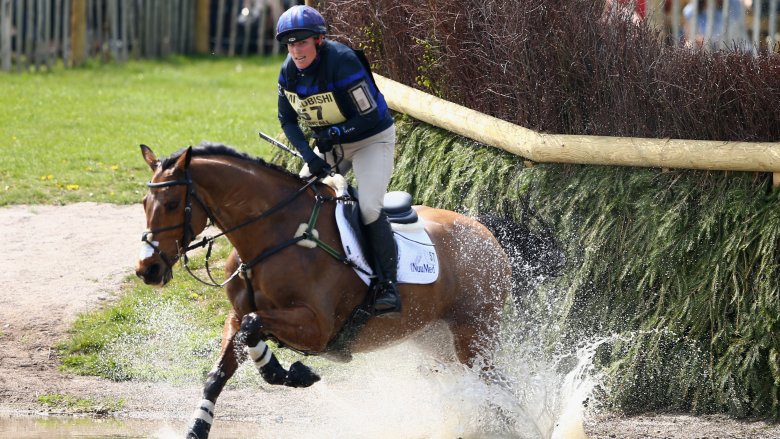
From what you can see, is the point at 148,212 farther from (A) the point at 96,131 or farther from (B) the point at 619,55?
(A) the point at 96,131

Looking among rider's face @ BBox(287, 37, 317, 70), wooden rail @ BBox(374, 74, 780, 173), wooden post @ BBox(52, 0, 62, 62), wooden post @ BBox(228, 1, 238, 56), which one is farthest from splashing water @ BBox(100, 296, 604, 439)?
wooden post @ BBox(228, 1, 238, 56)

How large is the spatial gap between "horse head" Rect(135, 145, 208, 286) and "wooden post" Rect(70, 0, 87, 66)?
48.4ft

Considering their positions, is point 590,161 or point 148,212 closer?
point 148,212

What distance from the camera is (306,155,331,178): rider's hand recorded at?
7.50 metres

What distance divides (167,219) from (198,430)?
123cm

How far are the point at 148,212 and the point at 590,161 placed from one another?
3.68m

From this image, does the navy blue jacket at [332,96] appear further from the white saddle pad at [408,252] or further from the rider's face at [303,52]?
the white saddle pad at [408,252]

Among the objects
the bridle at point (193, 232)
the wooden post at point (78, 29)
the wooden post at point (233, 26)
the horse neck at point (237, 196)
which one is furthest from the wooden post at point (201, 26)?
the horse neck at point (237, 196)

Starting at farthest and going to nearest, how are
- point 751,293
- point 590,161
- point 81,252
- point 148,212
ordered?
point 81,252 < point 590,161 < point 751,293 < point 148,212

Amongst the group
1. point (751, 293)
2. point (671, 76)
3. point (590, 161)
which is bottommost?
point (751, 293)

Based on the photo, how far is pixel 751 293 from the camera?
8.45 m

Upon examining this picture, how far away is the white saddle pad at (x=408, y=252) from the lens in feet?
24.8

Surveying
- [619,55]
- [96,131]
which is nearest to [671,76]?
[619,55]

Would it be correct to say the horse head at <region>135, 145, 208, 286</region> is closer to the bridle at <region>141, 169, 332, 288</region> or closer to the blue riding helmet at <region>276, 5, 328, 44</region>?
the bridle at <region>141, 169, 332, 288</region>
